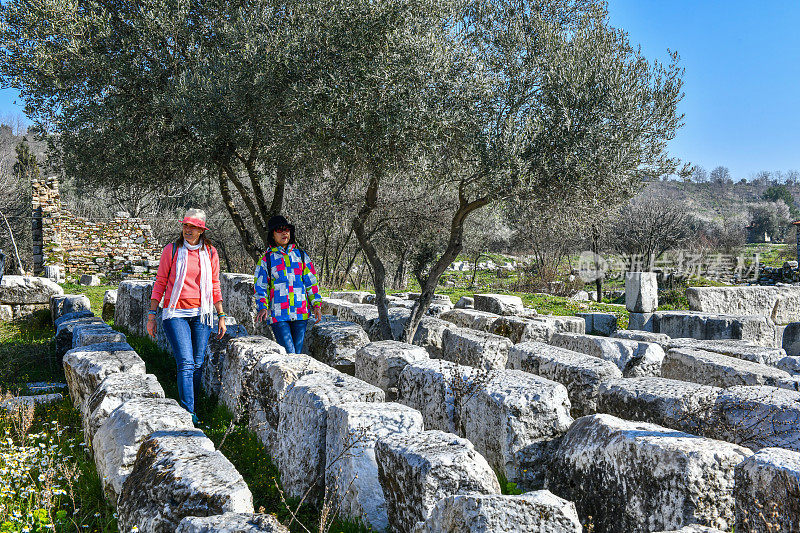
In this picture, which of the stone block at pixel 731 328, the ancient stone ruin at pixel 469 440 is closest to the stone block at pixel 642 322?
the stone block at pixel 731 328

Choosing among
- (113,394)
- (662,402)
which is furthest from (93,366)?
(662,402)

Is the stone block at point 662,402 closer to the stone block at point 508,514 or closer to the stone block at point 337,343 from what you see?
the stone block at point 508,514

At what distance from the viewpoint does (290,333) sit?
6.57 meters

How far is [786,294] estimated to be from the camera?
1380 cm

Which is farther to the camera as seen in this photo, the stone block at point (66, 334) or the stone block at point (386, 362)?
the stone block at point (66, 334)

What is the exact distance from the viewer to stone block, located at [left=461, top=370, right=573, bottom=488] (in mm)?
4059

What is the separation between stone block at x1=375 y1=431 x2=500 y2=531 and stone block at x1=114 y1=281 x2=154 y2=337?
7.48m

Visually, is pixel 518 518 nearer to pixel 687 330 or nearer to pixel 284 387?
pixel 284 387

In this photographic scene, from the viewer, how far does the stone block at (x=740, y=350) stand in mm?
6977

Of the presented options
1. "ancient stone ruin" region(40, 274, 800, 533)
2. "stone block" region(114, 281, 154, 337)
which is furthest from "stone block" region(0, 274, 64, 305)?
"ancient stone ruin" region(40, 274, 800, 533)

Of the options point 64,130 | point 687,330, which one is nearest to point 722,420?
point 687,330

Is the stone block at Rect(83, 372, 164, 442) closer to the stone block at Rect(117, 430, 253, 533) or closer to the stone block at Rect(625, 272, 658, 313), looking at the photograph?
the stone block at Rect(117, 430, 253, 533)

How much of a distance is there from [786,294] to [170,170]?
13871 millimetres

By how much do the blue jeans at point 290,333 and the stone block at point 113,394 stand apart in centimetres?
158
